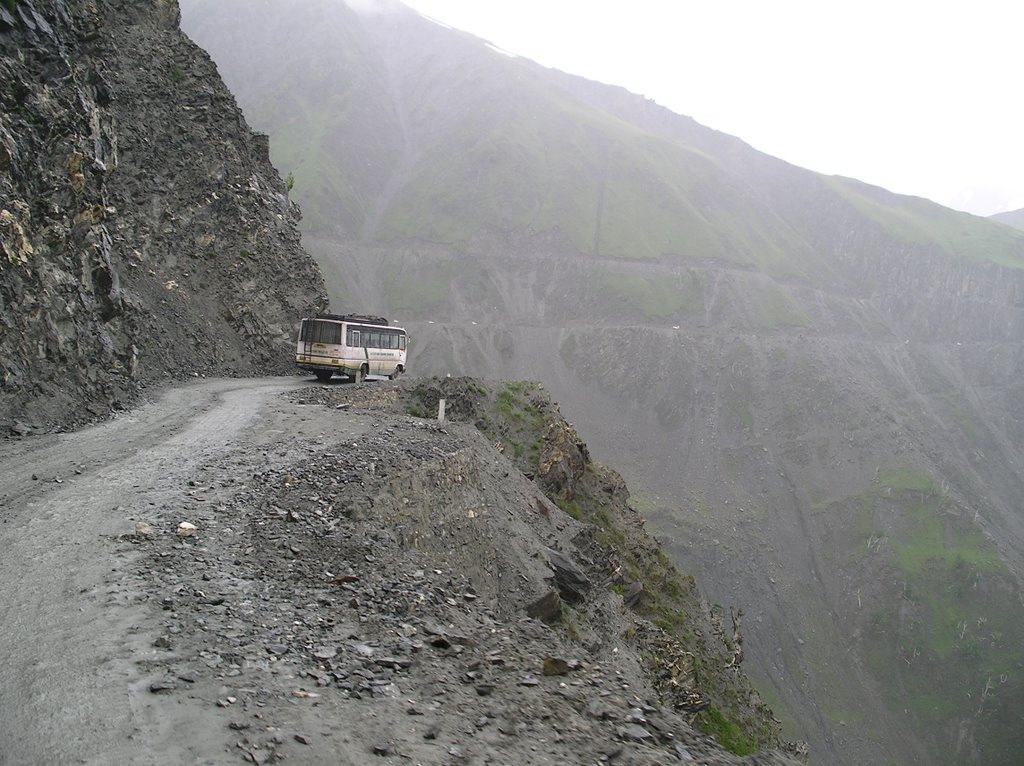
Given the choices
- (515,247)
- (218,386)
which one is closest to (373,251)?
(515,247)

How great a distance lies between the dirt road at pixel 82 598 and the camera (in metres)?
5.39

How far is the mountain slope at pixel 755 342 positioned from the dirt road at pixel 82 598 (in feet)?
220

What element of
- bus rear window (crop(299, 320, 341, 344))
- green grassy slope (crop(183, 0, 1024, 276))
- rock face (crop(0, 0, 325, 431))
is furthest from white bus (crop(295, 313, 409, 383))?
green grassy slope (crop(183, 0, 1024, 276))

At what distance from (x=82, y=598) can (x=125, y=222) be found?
28888mm

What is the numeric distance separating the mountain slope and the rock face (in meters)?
58.4

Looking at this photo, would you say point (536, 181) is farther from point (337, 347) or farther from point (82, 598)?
point (82, 598)

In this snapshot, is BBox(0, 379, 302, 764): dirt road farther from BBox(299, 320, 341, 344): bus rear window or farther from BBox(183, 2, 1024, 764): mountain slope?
BBox(183, 2, 1024, 764): mountain slope

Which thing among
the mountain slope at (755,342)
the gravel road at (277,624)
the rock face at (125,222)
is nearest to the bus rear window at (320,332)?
the rock face at (125,222)

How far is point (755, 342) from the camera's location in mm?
113812

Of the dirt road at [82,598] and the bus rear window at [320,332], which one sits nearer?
the dirt road at [82,598]

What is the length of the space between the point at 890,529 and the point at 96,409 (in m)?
92.4

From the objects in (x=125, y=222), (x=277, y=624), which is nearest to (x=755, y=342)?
(x=125, y=222)

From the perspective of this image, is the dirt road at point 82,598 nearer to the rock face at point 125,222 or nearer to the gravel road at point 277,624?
the gravel road at point 277,624

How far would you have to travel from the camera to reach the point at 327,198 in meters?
136
